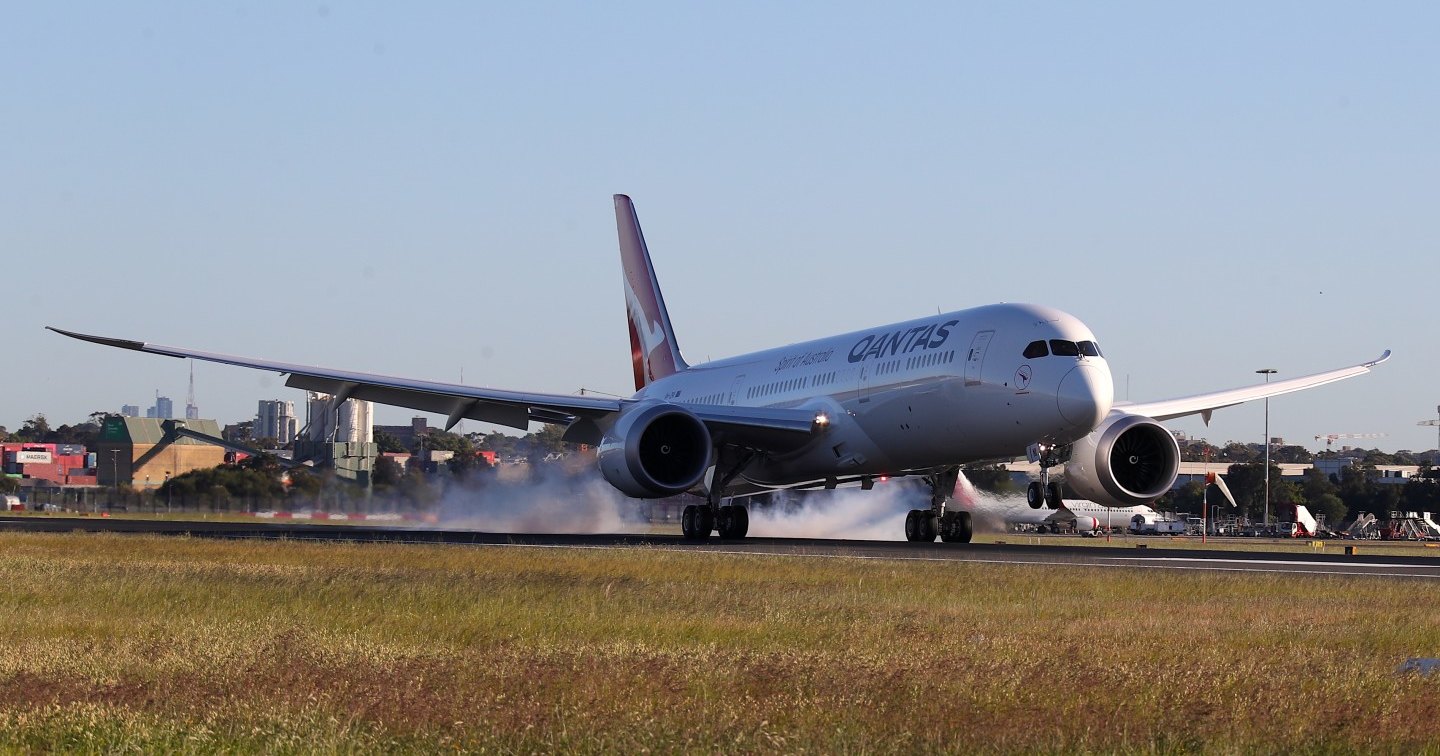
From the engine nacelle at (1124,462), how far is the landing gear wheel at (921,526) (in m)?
3.41

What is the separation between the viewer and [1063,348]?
32.0m

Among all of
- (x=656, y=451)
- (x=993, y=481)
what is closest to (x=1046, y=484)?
(x=656, y=451)

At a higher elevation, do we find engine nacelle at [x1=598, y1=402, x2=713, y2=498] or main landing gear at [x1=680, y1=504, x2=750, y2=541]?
engine nacelle at [x1=598, y1=402, x2=713, y2=498]

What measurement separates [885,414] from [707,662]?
23.8 metres

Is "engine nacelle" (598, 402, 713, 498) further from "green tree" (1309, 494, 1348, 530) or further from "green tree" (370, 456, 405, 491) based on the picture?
"green tree" (1309, 494, 1348, 530)

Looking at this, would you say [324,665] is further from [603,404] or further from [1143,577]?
[603,404]

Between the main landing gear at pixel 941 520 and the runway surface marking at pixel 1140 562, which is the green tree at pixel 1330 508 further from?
the runway surface marking at pixel 1140 562

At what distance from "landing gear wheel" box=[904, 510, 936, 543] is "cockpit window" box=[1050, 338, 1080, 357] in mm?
6683

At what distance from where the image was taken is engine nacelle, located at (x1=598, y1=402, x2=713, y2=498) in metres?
35.1

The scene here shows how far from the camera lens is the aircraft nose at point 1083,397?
102 feet

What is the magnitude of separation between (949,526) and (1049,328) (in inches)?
256

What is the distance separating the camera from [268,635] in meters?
13.6

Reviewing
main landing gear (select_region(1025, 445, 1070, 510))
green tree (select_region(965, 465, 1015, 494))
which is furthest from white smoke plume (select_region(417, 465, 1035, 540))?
main landing gear (select_region(1025, 445, 1070, 510))

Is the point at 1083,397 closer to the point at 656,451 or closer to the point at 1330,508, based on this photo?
the point at 656,451
